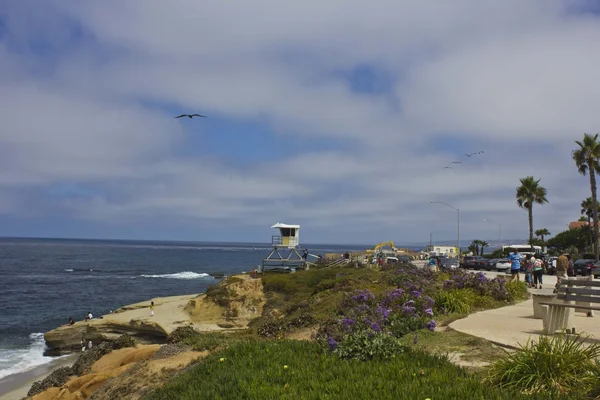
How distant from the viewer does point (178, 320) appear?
3188cm

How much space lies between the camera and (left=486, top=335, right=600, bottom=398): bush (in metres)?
6.01

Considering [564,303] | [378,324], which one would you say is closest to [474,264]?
[564,303]

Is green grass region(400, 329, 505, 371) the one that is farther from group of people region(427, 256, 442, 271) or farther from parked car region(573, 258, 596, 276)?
parked car region(573, 258, 596, 276)

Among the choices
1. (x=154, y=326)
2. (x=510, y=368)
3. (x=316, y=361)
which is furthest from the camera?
(x=154, y=326)

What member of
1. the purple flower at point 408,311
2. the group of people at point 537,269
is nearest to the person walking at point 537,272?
the group of people at point 537,269

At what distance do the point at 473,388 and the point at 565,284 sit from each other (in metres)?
5.56

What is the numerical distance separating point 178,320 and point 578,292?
26220 mm

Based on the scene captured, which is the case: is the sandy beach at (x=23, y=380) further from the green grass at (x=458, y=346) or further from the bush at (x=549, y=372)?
the bush at (x=549, y=372)

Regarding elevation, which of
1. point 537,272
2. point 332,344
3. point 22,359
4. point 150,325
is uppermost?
point 537,272

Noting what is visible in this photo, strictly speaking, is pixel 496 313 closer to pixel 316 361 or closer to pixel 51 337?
pixel 316 361

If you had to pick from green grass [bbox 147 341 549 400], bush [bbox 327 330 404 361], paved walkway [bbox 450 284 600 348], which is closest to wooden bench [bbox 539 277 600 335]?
paved walkway [bbox 450 284 600 348]

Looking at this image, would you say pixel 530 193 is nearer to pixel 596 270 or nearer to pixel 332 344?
pixel 596 270

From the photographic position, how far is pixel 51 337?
105ft

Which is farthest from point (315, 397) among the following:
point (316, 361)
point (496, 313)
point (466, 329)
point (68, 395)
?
point (496, 313)
